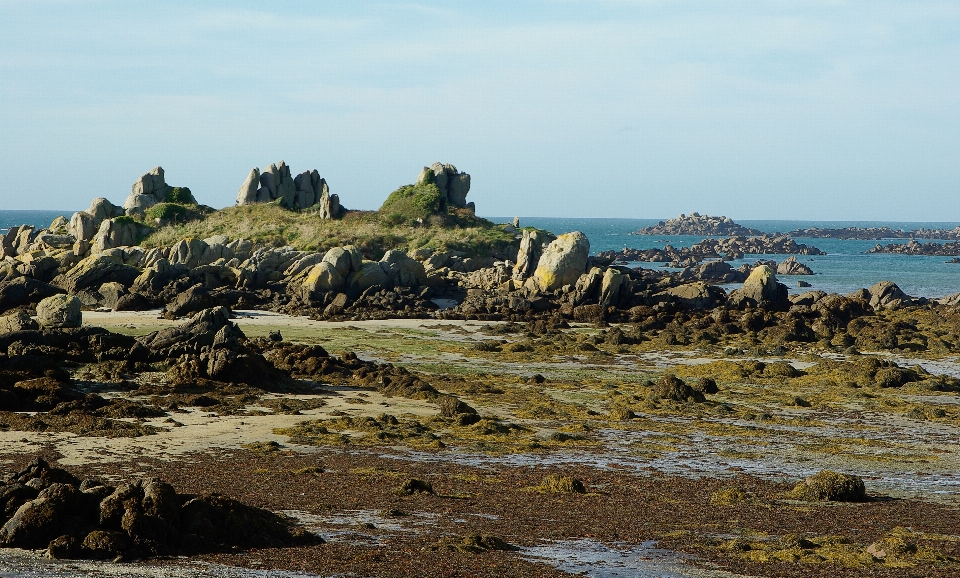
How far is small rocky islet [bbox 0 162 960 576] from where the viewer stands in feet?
43.9

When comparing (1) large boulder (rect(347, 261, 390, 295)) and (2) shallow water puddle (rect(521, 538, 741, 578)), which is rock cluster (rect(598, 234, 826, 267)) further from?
(2) shallow water puddle (rect(521, 538, 741, 578))

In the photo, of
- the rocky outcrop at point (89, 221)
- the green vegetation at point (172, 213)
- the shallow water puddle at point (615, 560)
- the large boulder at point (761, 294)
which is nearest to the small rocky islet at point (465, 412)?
the large boulder at point (761, 294)

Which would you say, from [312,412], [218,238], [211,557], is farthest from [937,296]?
[211,557]

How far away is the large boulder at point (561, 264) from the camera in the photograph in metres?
55.1

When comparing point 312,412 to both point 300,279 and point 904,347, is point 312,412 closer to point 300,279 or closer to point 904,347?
point 904,347

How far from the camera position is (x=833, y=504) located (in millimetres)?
16906

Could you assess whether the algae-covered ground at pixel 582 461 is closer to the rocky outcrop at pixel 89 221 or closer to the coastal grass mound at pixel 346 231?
the coastal grass mound at pixel 346 231

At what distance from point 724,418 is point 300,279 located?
1363 inches

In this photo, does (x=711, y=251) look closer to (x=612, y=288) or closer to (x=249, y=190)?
(x=249, y=190)

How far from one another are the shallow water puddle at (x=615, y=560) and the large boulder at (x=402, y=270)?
42.5 metres

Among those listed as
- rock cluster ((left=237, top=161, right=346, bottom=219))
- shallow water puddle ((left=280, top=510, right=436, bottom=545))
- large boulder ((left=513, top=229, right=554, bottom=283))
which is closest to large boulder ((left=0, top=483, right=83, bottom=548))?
shallow water puddle ((left=280, top=510, right=436, bottom=545))

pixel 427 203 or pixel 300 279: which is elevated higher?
pixel 427 203

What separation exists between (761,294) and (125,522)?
4540 centimetres

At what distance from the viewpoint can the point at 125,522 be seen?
12.7 metres
